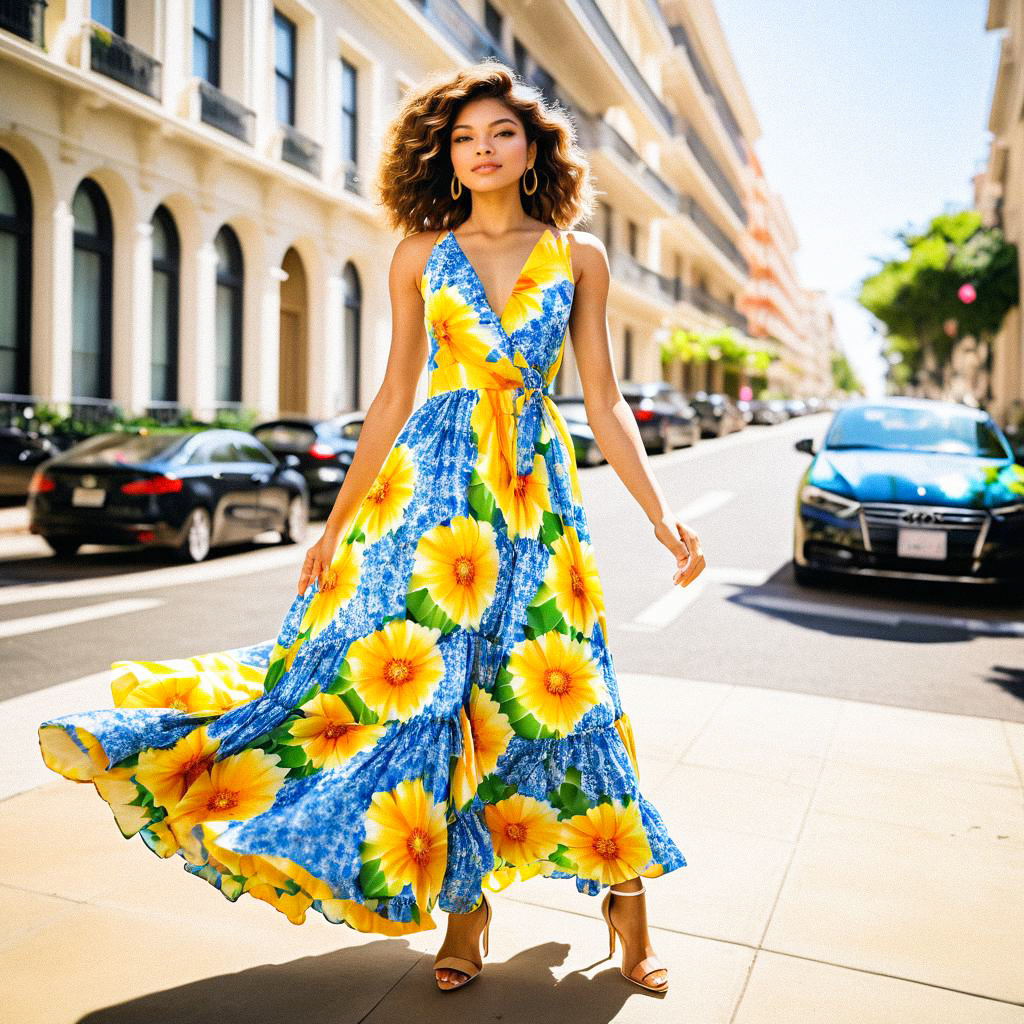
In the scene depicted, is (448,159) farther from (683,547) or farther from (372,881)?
(372,881)

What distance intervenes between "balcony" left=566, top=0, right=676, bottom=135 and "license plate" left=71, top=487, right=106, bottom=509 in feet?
92.6

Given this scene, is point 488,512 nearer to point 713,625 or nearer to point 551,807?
point 551,807

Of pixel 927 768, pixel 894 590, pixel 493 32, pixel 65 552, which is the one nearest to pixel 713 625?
pixel 894 590

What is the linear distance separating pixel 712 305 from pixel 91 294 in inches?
1861

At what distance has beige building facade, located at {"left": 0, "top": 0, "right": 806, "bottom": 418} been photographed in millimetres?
15930

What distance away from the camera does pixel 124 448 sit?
10625 millimetres

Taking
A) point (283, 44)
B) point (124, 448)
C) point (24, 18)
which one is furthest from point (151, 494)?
point (283, 44)

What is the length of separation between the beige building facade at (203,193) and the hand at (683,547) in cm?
1305

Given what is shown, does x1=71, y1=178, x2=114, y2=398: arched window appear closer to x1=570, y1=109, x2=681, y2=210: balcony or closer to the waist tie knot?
the waist tie knot

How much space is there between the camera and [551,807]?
7.90 ft

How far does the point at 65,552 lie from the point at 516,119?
9.18m

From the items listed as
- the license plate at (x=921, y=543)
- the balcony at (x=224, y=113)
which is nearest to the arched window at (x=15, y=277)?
the balcony at (x=224, y=113)

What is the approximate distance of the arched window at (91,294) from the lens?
17156mm

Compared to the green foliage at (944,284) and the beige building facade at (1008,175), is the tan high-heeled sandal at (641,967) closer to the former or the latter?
the beige building facade at (1008,175)
